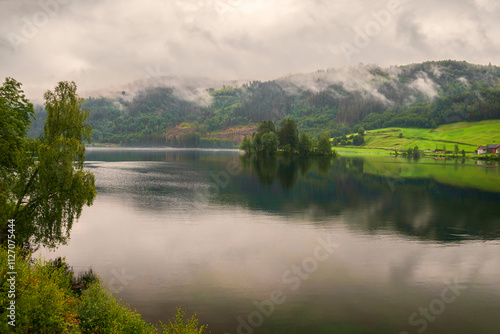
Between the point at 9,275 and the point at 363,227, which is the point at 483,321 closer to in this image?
the point at 363,227

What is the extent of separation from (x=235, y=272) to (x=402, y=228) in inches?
1171

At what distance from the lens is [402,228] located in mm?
47406

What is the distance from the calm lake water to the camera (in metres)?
23.3

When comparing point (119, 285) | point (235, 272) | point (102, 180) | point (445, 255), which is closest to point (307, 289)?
point (235, 272)

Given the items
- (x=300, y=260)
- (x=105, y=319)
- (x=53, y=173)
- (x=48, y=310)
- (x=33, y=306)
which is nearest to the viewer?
(x=33, y=306)

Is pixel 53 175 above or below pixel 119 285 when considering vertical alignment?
above

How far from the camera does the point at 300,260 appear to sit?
3400 centimetres

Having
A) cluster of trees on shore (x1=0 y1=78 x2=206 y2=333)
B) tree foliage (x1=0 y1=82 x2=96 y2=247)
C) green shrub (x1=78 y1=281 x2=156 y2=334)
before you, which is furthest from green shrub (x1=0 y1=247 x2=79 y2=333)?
tree foliage (x1=0 y1=82 x2=96 y2=247)

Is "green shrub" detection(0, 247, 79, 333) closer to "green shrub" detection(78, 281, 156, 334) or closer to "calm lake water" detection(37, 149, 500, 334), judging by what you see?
"green shrub" detection(78, 281, 156, 334)

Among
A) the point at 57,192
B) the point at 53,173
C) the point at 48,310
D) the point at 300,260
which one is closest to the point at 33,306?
the point at 48,310

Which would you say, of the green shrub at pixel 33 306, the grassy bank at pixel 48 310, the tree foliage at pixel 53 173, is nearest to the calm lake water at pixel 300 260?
the grassy bank at pixel 48 310

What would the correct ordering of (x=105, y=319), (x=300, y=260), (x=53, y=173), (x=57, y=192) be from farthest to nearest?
(x=300, y=260) → (x=57, y=192) → (x=53, y=173) → (x=105, y=319)

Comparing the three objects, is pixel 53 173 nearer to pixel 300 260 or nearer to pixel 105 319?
pixel 105 319

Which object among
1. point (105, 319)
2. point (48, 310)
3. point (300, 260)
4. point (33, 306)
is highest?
point (33, 306)
